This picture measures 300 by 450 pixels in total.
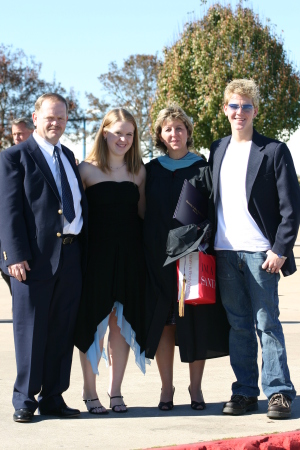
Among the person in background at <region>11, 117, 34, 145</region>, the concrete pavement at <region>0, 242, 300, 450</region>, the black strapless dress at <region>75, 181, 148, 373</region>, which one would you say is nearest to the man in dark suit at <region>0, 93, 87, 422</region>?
the black strapless dress at <region>75, 181, 148, 373</region>

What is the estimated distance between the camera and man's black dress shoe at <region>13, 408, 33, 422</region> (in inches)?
179

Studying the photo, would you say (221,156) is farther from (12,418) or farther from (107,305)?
(12,418)

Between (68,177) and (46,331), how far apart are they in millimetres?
1015

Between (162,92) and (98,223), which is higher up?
(162,92)

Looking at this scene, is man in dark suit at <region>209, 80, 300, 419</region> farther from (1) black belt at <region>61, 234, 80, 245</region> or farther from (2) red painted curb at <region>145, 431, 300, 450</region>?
(1) black belt at <region>61, 234, 80, 245</region>

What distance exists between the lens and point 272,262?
472 cm

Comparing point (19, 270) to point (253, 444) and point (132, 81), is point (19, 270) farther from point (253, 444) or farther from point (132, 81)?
point (132, 81)

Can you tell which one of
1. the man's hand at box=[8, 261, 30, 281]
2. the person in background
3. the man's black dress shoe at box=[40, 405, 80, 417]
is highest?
the person in background

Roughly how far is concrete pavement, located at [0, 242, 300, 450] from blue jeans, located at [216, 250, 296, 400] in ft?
0.69

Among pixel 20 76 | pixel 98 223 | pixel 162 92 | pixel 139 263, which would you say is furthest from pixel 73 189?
pixel 20 76

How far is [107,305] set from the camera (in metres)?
4.97

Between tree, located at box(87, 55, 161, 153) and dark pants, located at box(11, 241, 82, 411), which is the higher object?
tree, located at box(87, 55, 161, 153)

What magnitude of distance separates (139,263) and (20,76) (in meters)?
39.0

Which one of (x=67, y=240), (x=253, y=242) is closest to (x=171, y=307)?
(x=253, y=242)
